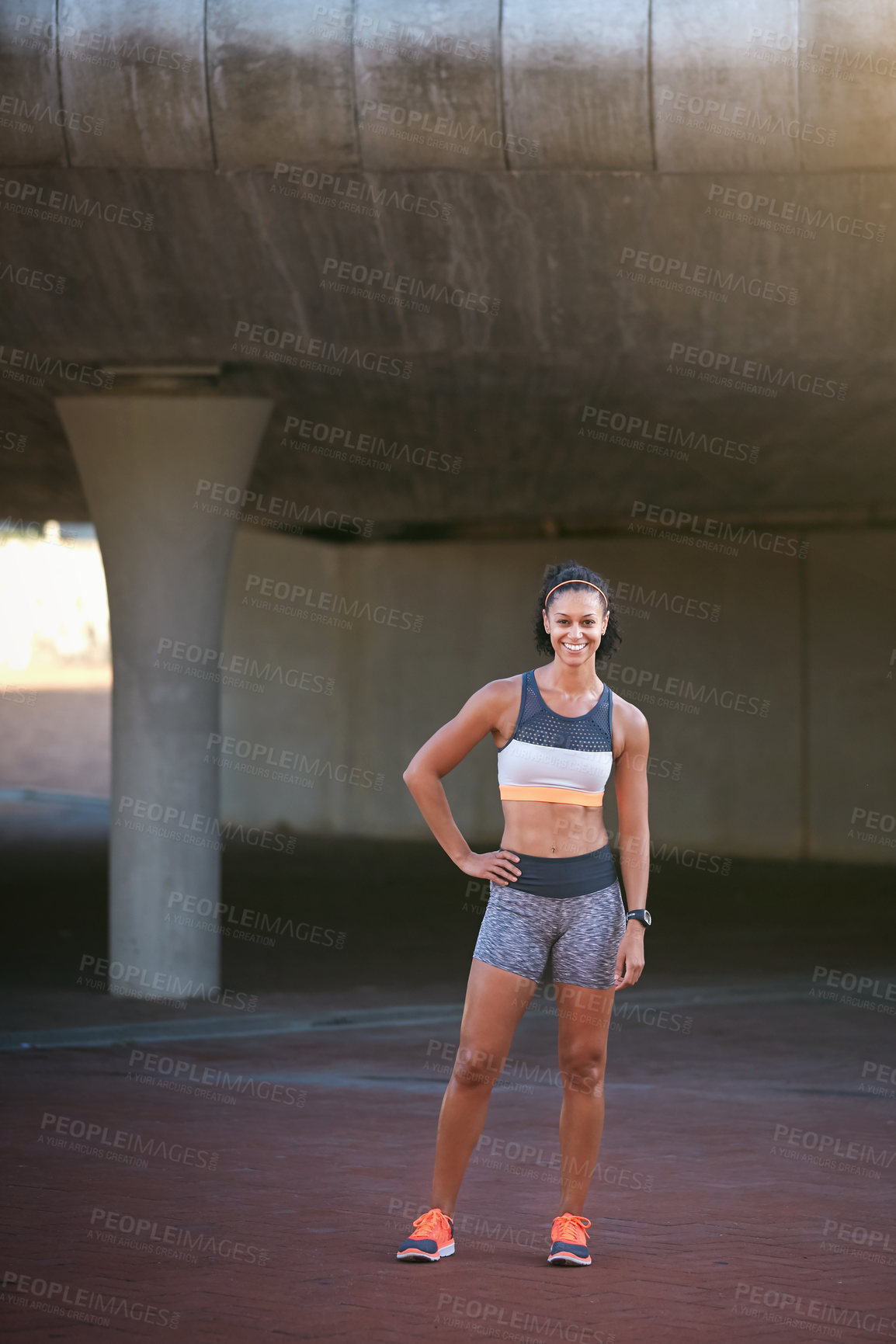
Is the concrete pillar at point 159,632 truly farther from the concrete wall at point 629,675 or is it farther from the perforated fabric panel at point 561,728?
the concrete wall at point 629,675

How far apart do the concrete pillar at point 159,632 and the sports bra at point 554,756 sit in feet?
19.2

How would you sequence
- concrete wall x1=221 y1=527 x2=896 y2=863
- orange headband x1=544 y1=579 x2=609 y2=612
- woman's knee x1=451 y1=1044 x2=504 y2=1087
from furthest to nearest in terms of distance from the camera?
1. concrete wall x1=221 y1=527 x2=896 y2=863
2. orange headband x1=544 y1=579 x2=609 y2=612
3. woman's knee x1=451 y1=1044 x2=504 y2=1087

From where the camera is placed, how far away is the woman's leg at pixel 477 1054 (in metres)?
5.13

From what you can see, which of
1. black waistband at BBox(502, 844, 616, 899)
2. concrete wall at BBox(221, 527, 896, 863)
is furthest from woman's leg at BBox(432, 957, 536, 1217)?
concrete wall at BBox(221, 527, 896, 863)

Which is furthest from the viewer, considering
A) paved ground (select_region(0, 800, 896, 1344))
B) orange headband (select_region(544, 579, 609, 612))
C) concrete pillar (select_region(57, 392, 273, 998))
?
concrete pillar (select_region(57, 392, 273, 998))

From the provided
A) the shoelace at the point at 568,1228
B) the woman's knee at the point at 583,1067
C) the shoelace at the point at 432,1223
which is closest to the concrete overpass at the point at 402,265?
the woman's knee at the point at 583,1067

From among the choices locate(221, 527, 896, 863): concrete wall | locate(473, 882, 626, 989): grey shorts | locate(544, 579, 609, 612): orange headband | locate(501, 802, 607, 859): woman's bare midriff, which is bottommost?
locate(473, 882, 626, 989): grey shorts

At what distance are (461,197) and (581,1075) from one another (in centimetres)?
560

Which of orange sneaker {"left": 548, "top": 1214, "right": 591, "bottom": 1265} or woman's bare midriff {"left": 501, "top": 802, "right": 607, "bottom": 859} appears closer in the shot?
woman's bare midriff {"left": 501, "top": 802, "right": 607, "bottom": 859}

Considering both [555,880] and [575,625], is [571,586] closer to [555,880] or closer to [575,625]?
[575,625]

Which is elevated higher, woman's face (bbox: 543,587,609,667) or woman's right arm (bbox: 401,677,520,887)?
woman's face (bbox: 543,587,609,667)

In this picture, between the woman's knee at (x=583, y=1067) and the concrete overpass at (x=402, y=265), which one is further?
the concrete overpass at (x=402, y=265)

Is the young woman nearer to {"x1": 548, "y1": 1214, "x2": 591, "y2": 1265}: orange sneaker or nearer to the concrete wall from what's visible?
{"x1": 548, "y1": 1214, "x2": 591, "y2": 1265}: orange sneaker

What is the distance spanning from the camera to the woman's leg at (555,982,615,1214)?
16.9ft
